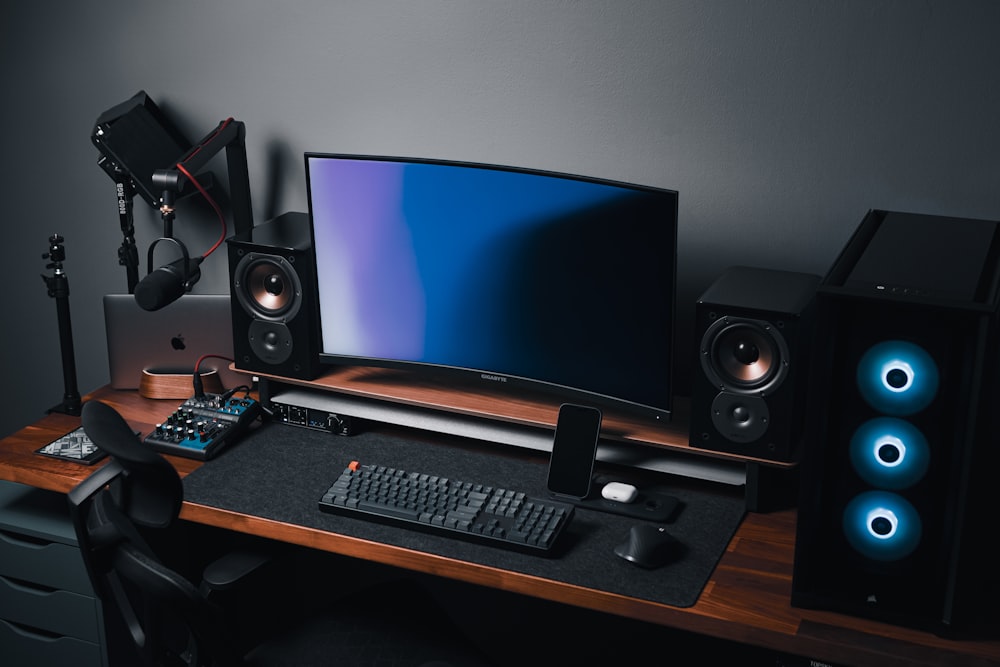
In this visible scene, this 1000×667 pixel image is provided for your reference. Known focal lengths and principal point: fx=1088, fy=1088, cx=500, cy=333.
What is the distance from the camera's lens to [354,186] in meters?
2.12

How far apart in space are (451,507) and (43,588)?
96 cm

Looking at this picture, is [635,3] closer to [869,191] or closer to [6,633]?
[869,191]

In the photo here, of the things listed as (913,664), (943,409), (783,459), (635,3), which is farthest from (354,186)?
(913,664)

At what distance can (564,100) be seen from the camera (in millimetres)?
2217

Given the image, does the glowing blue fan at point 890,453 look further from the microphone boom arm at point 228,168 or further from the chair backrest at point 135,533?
the microphone boom arm at point 228,168

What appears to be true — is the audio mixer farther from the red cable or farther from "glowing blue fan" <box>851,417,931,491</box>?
"glowing blue fan" <box>851,417,931,491</box>

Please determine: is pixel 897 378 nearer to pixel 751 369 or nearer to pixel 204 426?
pixel 751 369

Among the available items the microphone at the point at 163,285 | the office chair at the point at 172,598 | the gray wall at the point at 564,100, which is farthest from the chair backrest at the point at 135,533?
the gray wall at the point at 564,100

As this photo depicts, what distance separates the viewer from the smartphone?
6.53 ft

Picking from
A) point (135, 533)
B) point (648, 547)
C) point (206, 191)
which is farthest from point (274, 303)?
point (648, 547)

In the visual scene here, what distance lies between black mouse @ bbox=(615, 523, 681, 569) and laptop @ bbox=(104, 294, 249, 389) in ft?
3.36

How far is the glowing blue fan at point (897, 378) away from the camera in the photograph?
5.01ft

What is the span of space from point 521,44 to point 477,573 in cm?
108

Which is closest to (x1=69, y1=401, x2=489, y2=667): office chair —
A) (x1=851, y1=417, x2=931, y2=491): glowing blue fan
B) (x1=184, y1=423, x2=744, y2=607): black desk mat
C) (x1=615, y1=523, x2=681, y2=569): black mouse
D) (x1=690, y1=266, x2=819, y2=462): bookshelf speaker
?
(x1=184, y1=423, x2=744, y2=607): black desk mat
